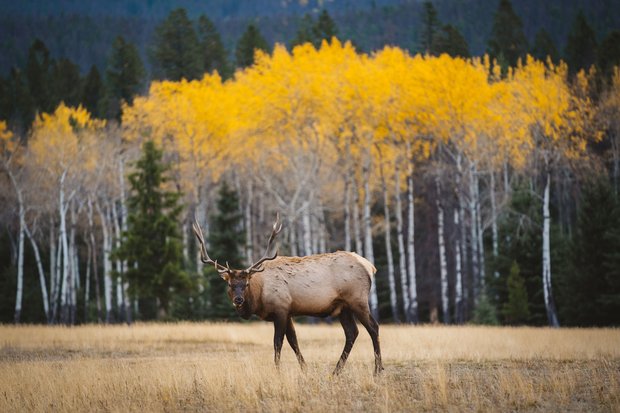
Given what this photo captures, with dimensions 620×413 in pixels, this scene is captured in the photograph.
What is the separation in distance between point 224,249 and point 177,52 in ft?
75.8

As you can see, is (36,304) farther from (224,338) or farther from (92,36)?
(92,36)

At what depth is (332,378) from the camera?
9.54m

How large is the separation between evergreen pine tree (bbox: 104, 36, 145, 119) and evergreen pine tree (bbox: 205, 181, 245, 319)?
1946 centimetres

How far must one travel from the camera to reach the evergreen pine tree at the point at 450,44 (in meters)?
41.7

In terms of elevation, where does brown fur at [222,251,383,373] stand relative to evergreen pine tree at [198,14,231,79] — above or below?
below

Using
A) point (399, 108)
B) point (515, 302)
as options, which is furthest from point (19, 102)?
point (515, 302)

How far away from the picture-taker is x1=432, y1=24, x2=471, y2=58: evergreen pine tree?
41.7 metres

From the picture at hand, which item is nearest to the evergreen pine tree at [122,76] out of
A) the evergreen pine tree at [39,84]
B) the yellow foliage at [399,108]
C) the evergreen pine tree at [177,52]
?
the evergreen pine tree at [177,52]

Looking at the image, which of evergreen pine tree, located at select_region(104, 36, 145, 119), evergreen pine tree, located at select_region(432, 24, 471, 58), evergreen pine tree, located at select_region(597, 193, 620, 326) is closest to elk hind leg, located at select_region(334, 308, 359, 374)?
evergreen pine tree, located at select_region(597, 193, 620, 326)

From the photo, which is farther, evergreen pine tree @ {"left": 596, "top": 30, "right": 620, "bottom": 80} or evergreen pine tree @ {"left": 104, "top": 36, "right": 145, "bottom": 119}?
evergreen pine tree @ {"left": 104, "top": 36, "right": 145, "bottom": 119}

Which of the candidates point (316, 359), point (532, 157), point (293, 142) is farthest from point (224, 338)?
point (532, 157)

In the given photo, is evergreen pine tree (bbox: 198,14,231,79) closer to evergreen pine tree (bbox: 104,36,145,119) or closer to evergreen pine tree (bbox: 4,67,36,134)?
evergreen pine tree (bbox: 104,36,145,119)

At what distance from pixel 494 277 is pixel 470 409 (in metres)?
18.6

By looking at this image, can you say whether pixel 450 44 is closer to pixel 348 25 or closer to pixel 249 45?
pixel 249 45
